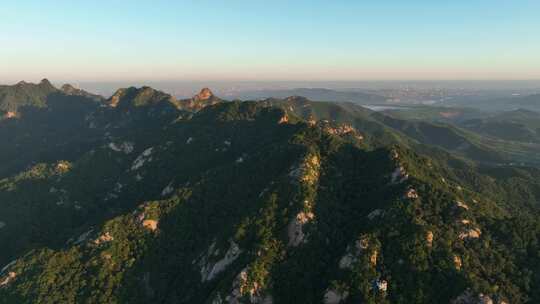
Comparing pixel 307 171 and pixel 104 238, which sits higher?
pixel 307 171

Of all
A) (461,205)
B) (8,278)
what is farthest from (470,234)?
(8,278)

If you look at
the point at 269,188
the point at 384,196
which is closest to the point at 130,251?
the point at 269,188

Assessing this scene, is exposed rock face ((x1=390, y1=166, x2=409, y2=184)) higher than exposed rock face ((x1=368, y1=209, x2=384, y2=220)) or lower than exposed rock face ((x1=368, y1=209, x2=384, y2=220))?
higher

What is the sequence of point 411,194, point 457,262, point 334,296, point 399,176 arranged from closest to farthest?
point 334,296 < point 457,262 < point 411,194 < point 399,176

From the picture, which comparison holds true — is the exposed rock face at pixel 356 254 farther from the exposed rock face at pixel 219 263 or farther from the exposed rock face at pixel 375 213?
the exposed rock face at pixel 219 263

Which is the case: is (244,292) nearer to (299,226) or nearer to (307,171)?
(299,226)

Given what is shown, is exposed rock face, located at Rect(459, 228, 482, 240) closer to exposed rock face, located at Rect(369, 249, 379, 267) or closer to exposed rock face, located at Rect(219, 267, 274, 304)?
exposed rock face, located at Rect(369, 249, 379, 267)

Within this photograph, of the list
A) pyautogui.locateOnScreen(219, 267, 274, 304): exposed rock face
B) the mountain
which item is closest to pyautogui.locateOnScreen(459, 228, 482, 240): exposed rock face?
the mountain

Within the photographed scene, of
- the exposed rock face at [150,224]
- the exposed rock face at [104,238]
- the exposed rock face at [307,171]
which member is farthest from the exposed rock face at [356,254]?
the exposed rock face at [104,238]

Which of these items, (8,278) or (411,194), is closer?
(8,278)

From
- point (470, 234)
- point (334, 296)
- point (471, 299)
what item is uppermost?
point (470, 234)

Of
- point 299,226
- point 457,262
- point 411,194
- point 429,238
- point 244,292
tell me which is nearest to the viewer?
point 457,262

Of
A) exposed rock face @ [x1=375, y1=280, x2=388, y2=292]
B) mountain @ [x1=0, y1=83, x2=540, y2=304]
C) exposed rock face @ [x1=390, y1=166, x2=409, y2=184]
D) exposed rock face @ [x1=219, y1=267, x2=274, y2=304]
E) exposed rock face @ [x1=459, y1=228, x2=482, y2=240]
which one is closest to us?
exposed rock face @ [x1=375, y1=280, x2=388, y2=292]
